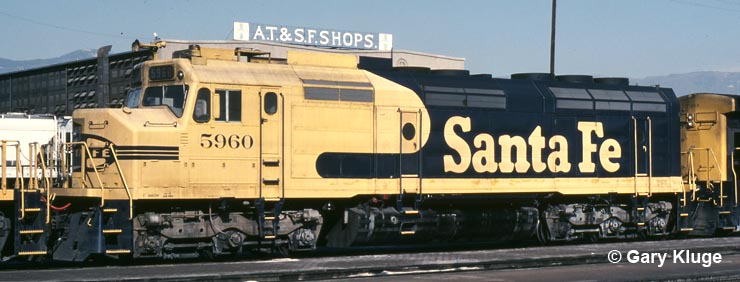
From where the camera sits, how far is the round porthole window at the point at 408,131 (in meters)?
21.6

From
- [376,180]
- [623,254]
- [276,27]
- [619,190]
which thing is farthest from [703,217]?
[276,27]

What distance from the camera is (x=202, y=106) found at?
19172 millimetres

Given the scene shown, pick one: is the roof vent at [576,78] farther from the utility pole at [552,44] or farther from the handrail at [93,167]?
the utility pole at [552,44]

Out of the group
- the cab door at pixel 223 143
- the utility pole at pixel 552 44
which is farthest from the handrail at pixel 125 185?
the utility pole at pixel 552 44

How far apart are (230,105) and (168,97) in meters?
1.18

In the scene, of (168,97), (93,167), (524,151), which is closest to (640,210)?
(524,151)

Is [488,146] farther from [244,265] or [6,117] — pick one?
[6,117]

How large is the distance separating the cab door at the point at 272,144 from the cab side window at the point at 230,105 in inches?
18.4

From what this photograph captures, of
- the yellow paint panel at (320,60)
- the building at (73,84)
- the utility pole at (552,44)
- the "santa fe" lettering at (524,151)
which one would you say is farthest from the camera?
the building at (73,84)

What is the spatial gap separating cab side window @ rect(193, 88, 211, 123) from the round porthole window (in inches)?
175

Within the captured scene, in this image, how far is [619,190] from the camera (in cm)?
2467

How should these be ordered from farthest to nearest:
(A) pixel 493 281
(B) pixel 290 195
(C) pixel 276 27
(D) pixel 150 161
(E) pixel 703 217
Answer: (C) pixel 276 27, (E) pixel 703 217, (B) pixel 290 195, (D) pixel 150 161, (A) pixel 493 281

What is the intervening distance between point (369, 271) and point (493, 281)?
2.23m

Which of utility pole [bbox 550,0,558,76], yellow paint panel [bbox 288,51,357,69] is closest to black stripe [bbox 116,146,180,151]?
yellow paint panel [bbox 288,51,357,69]
